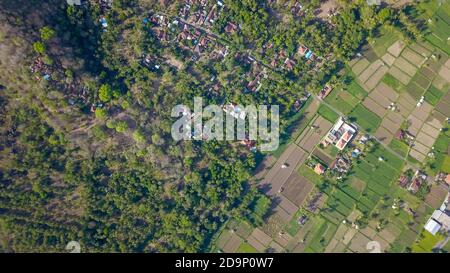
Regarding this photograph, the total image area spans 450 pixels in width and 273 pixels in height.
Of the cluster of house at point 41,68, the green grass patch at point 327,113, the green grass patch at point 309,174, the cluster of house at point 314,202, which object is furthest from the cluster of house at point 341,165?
the cluster of house at point 41,68

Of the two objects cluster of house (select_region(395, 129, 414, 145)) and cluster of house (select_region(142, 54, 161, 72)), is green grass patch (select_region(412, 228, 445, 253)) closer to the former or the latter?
cluster of house (select_region(395, 129, 414, 145))

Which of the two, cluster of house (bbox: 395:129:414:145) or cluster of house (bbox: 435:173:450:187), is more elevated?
cluster of house (bbox: 395:129:414:145)

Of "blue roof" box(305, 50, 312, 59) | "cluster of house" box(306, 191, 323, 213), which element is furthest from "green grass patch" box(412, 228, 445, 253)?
"blue roof" box(305, 50, 312, 59)

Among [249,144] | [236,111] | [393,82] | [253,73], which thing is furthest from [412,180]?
[253,73]

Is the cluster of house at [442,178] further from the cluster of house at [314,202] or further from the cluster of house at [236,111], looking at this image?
the cluster of house at [236,111]

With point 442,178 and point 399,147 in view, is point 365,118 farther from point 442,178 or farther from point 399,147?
point 442,178

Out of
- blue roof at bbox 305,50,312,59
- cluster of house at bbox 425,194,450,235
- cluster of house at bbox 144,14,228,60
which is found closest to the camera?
cluster of house at bbox 425,194,450,235
